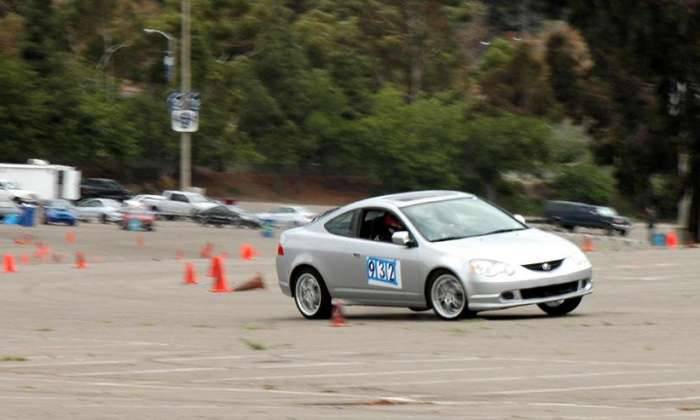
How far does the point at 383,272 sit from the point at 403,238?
619 millimetres

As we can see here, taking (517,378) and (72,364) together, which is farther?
Answer: (72,364)

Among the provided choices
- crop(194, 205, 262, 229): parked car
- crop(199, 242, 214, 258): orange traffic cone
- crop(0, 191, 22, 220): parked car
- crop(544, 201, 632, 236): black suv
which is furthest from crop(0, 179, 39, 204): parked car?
crop(544, 201, 632, 236): black suv

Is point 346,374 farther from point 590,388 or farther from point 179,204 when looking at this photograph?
point 179,204

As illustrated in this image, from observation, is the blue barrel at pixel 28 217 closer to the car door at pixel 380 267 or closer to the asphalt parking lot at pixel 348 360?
the asphalt parking lot at pixel 348 360

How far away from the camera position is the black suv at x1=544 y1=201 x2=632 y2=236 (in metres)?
71.2

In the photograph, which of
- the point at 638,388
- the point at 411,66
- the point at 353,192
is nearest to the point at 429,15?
the point at 411,66

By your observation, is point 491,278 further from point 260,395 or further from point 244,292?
point 244,292

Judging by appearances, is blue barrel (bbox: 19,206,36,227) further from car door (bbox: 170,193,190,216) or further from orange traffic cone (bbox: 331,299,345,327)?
orange traffic cone (bbox: 331,299,345,327)

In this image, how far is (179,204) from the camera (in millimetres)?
69250

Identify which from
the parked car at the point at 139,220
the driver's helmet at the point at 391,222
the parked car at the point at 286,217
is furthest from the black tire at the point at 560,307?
the parked car at the point at 286,217

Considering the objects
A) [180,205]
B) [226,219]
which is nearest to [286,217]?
[226,219]

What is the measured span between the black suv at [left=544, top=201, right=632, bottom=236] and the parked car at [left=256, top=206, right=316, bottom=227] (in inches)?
541

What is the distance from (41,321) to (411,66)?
283ft

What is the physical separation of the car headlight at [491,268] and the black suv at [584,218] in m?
56.3
